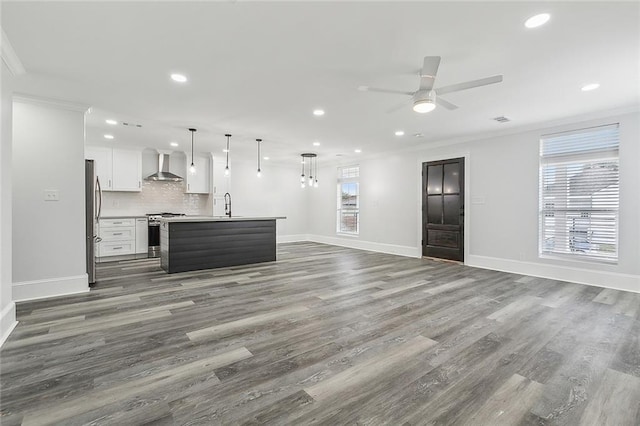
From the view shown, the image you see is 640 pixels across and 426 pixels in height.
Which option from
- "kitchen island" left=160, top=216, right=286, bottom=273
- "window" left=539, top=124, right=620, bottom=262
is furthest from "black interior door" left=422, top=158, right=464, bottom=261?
"kitchen island" left=160, top=216, right=286, bottom=273

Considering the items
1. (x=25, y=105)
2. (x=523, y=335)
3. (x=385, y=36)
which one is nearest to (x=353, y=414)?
(x=523, y=335)

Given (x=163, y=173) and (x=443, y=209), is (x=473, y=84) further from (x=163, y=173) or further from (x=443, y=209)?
(x=163, y=173)

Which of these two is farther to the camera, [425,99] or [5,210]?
[425,99]

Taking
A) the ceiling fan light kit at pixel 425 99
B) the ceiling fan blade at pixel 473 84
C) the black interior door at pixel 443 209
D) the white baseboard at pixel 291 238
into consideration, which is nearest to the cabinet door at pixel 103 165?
the white baseboard at pixel 291 238

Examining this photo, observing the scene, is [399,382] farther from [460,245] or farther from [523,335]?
[460,245]

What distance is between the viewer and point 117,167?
6.69 metres

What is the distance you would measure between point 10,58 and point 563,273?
25.0ft

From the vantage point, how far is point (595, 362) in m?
2.23

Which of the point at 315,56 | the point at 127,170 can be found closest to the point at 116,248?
the point at 127,170

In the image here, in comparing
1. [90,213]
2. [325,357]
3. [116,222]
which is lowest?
[325,357]

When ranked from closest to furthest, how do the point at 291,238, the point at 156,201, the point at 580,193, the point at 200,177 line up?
1. the point at 580,193
2. the point at 156,201
3. the point at 200,177
4. the point at 291,238

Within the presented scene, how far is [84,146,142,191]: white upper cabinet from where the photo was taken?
6484 mm

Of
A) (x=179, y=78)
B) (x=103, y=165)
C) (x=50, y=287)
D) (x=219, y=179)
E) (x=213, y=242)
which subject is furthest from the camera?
(x=219, y=179)

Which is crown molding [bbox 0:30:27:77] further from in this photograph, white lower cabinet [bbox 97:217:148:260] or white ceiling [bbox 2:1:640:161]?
white lower cabinet [bbox 97:217:148:260]
